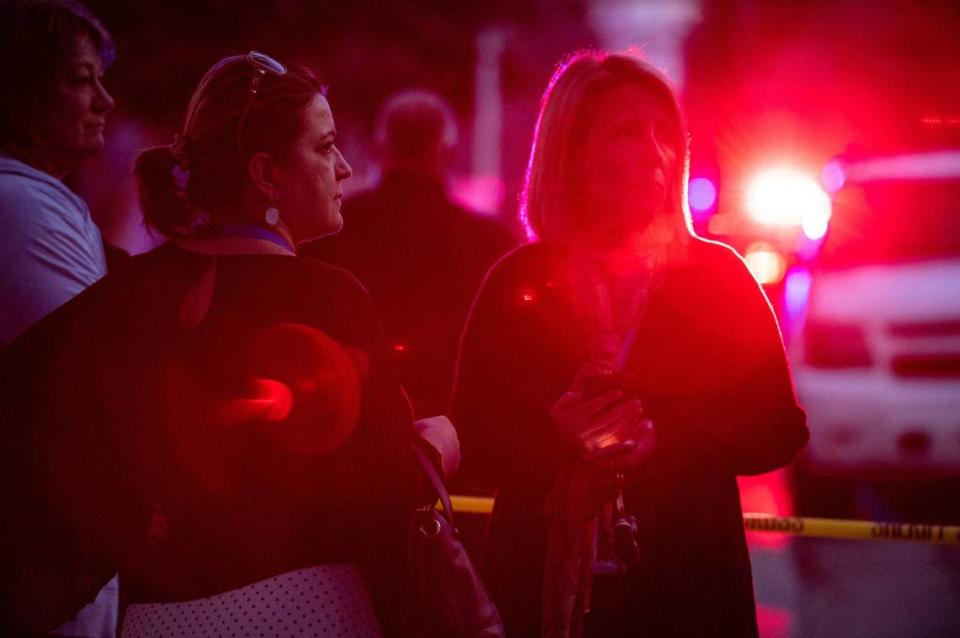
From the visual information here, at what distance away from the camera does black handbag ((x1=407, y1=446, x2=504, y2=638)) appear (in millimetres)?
1999

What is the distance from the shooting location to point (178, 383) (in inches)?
75.8

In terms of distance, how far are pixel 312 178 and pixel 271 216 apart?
14 centimetres

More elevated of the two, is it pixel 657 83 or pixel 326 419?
pixel 657 83

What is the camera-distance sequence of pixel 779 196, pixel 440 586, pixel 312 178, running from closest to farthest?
pixel 440 586
pixel 312 178
pixel 779 196

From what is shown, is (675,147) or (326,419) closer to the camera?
(326,419)

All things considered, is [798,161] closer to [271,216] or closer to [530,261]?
[530,261]

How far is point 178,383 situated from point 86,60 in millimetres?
1326

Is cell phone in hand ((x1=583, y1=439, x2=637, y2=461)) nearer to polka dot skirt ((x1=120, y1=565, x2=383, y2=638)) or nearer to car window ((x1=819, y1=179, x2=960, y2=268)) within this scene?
polka dot skirt ((x1=120, y1=565, x2=383, y2=638))

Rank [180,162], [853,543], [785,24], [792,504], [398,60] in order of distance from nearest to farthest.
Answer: [180,162]
[853,543]
[792,504]
[398,60]
[785,24]

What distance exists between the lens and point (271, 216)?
2.06 metres

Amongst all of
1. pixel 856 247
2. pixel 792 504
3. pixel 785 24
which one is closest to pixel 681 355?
pixel 856 247

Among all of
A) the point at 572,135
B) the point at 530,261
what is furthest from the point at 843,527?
the point at 572,135

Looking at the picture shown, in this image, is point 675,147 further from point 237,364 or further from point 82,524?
point 82,524

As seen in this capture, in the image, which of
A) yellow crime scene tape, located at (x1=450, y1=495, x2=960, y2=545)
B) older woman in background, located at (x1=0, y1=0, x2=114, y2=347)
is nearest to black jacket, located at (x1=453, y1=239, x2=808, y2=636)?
older woman in background, located at (x1=0, y1=0, x2=114, y2=347)
